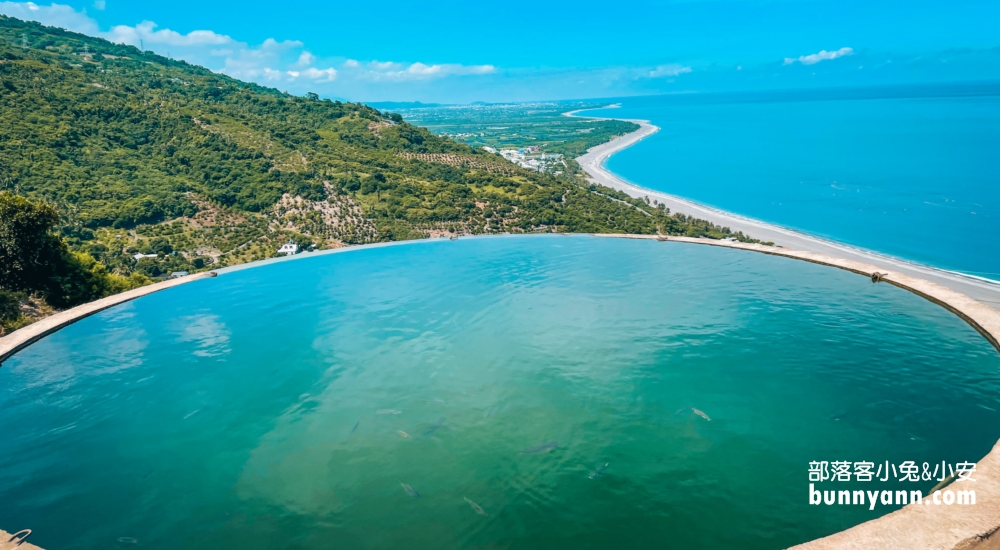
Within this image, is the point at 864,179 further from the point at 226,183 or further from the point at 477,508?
the point at 477,508

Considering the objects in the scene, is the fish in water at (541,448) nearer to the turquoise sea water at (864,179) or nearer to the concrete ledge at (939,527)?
the concrete ledge at (939,527)

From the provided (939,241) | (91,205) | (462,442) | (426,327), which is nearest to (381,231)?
(91,205)

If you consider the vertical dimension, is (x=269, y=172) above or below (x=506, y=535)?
above

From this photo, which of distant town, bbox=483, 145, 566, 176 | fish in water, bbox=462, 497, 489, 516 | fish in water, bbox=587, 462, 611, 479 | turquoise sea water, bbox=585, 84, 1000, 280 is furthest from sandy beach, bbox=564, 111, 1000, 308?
fish in water, bbox=462, 497, 489, 516

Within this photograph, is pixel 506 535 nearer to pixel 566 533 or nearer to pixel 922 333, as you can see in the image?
pixel 566 533

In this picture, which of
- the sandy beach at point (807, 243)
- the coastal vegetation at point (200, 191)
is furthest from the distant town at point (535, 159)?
the coastal vegetation at point (200, 191)
